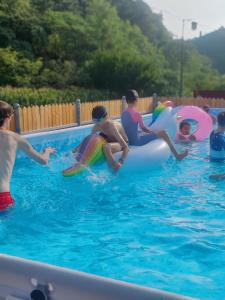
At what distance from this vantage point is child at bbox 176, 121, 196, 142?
8.38 m

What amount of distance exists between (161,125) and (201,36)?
51.0 meters

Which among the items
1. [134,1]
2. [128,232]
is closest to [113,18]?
[134,1]

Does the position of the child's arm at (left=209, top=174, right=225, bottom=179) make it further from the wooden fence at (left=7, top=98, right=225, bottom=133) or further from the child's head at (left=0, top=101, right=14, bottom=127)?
the wooden fence at (left=7, top=98, right=225, bottom=133)

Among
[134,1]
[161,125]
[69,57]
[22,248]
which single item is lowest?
[22,248]

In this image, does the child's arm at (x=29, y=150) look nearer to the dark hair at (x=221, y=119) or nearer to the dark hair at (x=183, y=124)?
the dark hair at (x=221, y=119)

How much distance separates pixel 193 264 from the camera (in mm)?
3180

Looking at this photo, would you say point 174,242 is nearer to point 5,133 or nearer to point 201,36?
point 5,133

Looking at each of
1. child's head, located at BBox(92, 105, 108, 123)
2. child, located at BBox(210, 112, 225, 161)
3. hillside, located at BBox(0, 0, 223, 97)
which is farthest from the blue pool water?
hillside, located at BBox(0, 0, 223, 97)

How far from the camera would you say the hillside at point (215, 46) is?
170ft

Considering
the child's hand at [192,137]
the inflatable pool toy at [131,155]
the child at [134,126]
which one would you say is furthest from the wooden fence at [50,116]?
the inflatable pool toy at [131,155]

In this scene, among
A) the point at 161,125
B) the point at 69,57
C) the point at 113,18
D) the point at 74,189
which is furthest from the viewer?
the point at 113,18

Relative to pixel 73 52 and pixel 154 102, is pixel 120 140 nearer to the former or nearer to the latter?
pixel 154 102

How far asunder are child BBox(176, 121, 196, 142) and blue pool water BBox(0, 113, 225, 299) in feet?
7.60

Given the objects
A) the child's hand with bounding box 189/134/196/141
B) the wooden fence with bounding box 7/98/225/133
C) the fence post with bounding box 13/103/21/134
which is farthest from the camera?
the wooden fence with bounding box 7/98/225/133
